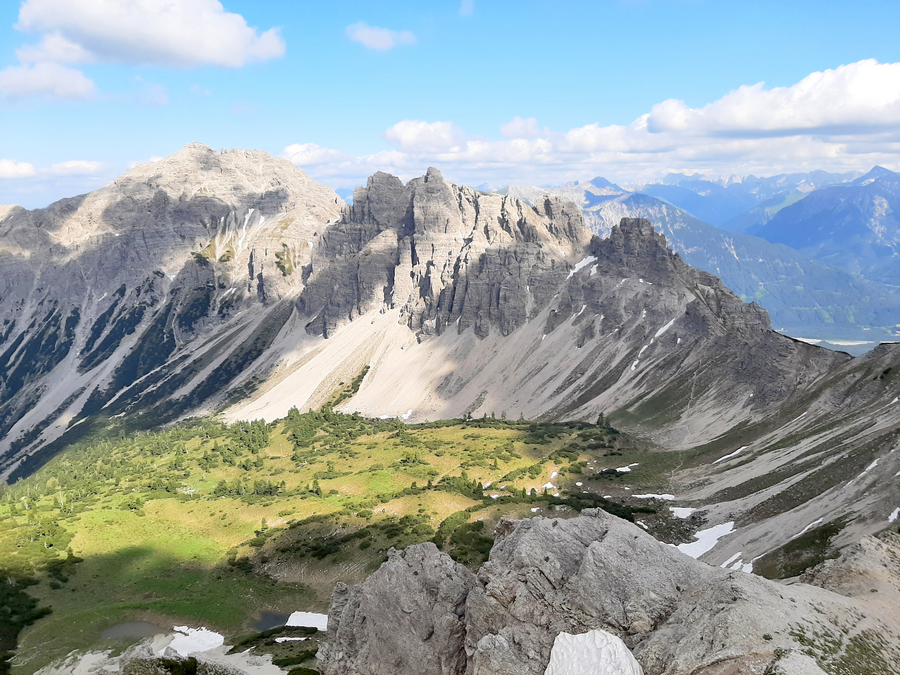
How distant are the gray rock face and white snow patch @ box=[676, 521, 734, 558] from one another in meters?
40.8

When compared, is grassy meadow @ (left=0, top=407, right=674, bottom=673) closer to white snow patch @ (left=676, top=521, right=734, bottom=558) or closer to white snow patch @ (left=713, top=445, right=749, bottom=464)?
white snow patch @ (left=676, top=521, right=734, bottom=558)

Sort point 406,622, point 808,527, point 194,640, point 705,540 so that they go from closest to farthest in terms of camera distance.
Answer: point 406,622
point 194,640
point 808,527
point 705,540

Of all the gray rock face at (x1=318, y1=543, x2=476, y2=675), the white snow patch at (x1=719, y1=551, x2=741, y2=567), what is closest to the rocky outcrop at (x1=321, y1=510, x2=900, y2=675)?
the gray rock face at (x1=318, y1=543, x2=476, y2=675)

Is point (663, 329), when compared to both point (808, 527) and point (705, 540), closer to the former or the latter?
point (705, 540)

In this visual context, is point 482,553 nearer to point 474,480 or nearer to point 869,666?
point 474,480

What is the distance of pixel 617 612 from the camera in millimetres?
27047

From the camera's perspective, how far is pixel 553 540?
106ft

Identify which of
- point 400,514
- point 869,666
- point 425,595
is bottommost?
point 400,514

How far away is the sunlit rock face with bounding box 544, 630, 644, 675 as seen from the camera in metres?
20.1

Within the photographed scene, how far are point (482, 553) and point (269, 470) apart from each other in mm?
68609

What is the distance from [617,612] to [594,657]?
694 centimetres

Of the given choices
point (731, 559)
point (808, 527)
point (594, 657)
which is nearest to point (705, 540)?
point (731, 559)

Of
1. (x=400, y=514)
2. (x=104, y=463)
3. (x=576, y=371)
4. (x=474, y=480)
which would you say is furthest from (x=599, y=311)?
(x=104, y=463)

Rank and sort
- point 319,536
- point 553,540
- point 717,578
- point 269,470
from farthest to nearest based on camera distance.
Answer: point 269,470
point 319,536
point 553,540
point 717,578
